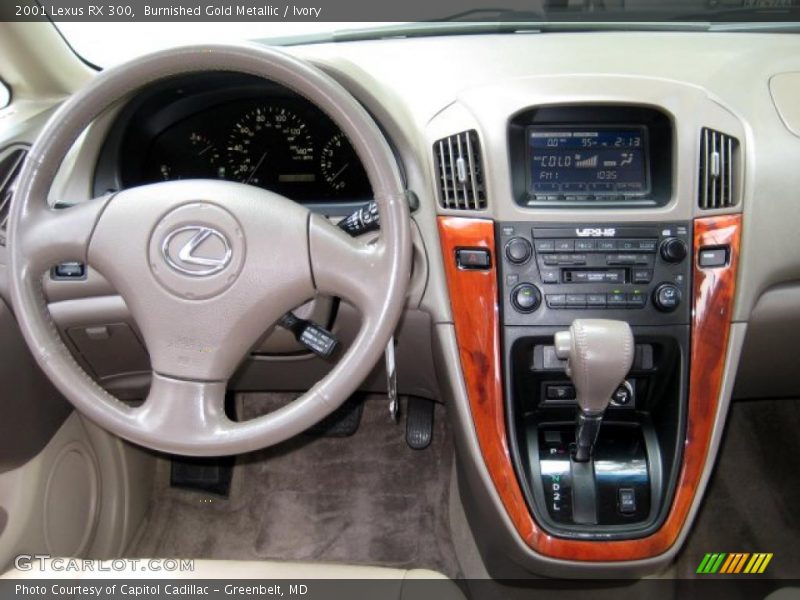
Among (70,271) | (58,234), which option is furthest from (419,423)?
(58,234)

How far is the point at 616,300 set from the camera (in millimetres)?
1516

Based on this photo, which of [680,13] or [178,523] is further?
[178,523]

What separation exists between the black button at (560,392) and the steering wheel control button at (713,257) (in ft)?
1.20

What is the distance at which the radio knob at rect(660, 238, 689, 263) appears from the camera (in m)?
1.50

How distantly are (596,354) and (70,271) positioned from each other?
1.06 meters

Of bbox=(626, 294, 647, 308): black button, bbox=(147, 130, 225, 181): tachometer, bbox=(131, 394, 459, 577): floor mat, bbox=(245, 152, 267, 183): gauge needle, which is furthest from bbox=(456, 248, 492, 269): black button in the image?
bbox=(131, 394, 459, 577): floor mat

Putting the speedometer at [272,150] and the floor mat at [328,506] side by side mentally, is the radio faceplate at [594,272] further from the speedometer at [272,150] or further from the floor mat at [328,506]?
the floor mat at [328,506]

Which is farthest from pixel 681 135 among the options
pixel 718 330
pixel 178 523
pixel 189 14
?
pixel 178 523

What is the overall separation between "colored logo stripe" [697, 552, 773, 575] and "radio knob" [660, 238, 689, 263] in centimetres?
95

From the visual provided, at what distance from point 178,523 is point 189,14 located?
4.68 feet

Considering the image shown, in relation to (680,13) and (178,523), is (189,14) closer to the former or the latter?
(680,13)

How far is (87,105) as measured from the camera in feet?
3.85

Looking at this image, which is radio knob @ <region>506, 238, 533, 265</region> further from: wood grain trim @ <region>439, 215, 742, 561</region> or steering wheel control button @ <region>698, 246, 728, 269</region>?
A: steering wheel control button @ <region>698, 246, 728, 269</region>

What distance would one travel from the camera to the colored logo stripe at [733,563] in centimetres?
200
